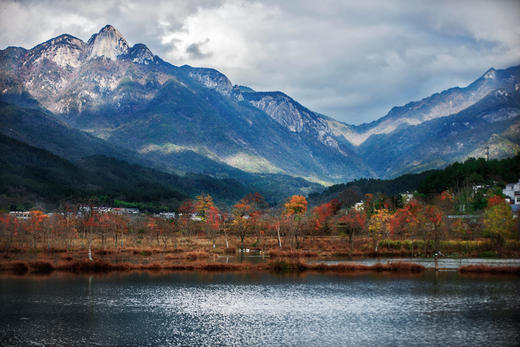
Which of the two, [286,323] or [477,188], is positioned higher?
[477,188]

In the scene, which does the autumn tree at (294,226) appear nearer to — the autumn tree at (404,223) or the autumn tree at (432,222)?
the autumn tree at (404,223)

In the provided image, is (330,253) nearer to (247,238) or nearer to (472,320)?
(247,238)

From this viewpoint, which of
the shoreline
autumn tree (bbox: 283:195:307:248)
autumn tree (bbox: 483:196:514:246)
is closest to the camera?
the shoreline

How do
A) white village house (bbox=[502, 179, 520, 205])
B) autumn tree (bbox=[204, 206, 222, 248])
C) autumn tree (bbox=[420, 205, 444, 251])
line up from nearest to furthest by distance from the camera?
1. autumn tree (bbox=[420, 205, 444, 251])
2. autumn tree (bbox=[204, 206, 222, 248])
3. white village house (bbox=[502, 179, 520, 205])

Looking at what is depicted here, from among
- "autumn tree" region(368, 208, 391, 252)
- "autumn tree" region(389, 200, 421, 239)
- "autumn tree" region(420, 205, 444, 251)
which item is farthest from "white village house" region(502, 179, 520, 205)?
"autumn tree" region(368, 208, 391, 252)

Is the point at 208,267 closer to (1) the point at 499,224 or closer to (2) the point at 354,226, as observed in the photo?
(2) the point at 354,226

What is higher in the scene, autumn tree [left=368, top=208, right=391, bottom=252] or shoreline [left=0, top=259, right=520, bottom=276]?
autumn tree [left=368, top=208, right=391, bottom=252]

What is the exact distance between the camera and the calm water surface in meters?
38.2

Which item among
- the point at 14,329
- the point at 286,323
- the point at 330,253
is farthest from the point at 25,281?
the point at 330,253

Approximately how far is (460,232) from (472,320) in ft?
193

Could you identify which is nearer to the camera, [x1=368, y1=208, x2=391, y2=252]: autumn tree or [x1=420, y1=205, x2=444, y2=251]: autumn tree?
[x1=420, y1=205, x2=444, y2=251]: autumn tree

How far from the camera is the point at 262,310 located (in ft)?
154

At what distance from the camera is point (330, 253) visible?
90.1 meters

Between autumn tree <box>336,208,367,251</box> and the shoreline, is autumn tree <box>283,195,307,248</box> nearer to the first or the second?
autumn tree <box>336,208,367,251</box>
